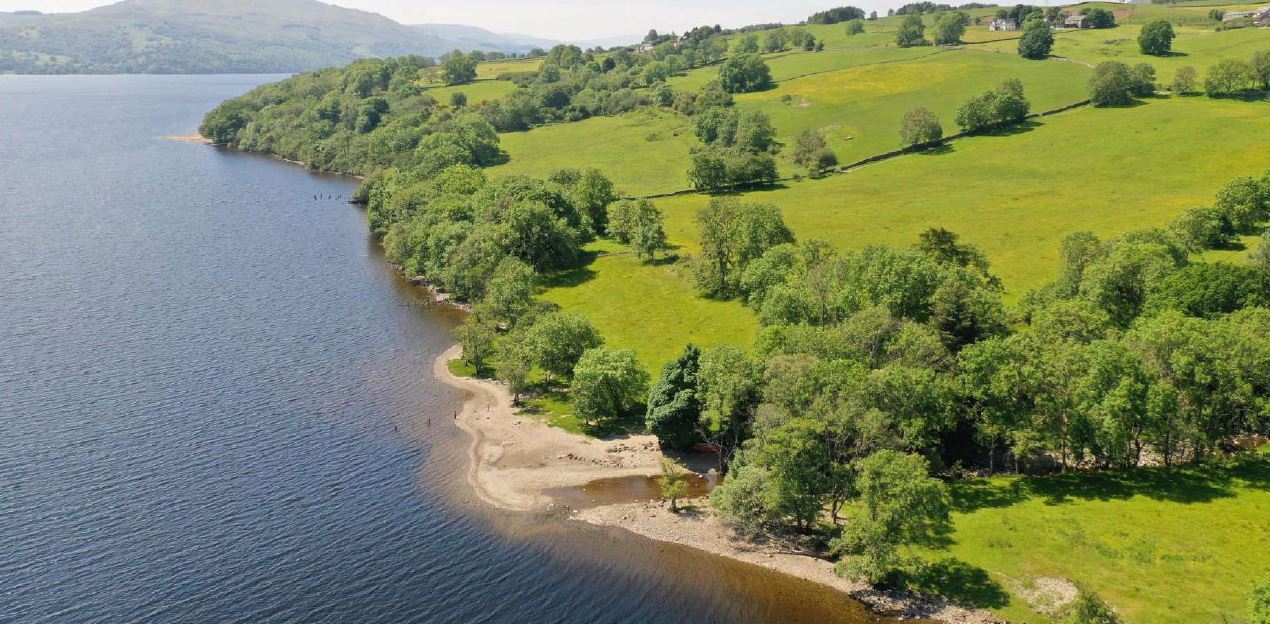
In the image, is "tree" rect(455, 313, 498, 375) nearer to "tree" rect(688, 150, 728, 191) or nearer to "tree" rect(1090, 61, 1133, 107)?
"tree" rect(688, 150, 728, 191)

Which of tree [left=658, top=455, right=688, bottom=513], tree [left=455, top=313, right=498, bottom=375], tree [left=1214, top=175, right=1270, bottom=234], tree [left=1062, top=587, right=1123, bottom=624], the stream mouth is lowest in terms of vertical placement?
the stream mouth

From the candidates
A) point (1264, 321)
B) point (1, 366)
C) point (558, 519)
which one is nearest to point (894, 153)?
point (1264, 321)

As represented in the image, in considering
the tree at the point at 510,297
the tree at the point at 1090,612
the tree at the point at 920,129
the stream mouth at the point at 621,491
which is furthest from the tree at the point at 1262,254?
the tree at the point at 920,129

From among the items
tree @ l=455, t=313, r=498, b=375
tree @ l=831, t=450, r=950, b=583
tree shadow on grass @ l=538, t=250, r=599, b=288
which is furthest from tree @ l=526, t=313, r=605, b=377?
tree @ l=831, t=450, r=950, b=583

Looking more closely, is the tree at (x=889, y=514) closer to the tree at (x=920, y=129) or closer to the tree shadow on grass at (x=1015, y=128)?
the tree at (x=920, y=129)

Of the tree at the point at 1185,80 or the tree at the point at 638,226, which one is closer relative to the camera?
the tree at the point at 638,226

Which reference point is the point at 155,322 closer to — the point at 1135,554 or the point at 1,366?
the point at 1,366
